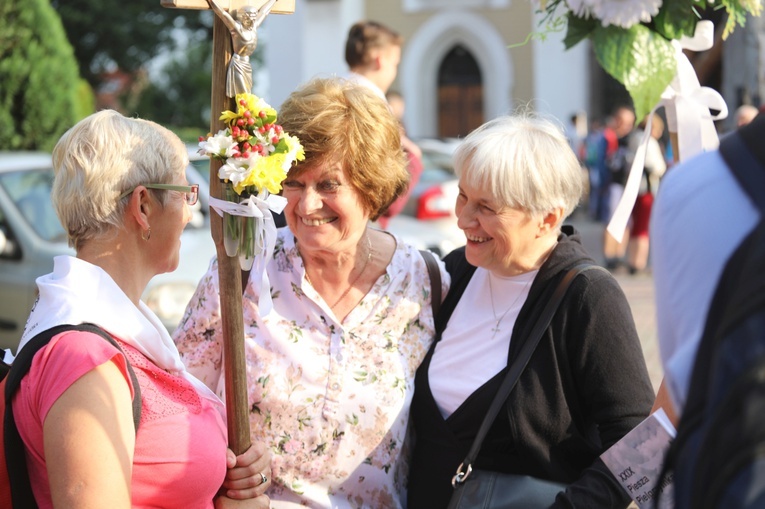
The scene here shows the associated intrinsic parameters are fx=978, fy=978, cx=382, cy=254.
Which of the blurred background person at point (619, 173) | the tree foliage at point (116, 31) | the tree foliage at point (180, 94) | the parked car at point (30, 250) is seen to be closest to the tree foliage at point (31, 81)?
the parked car at point (30, 250)

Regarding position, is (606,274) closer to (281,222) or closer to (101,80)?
(281,222)

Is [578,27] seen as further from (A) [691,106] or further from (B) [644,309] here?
(B) [644,309]

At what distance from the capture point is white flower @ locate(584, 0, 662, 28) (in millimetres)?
1869

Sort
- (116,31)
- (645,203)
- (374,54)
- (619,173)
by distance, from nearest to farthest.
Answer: (374,54)
(645,203)
(619,173)
(116,31)

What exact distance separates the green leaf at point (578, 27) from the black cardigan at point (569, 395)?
69 centimetres

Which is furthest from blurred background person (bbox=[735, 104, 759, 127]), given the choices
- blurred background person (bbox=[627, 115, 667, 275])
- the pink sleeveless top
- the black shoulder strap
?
the pink sleeveless top

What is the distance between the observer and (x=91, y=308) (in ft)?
6.87

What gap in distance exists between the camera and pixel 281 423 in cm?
264

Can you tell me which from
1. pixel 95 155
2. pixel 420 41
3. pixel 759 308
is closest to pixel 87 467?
pixel 95 155

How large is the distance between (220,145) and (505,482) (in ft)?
3.66

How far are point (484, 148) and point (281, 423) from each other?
93 centimetres

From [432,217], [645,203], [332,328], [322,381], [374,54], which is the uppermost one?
[374,54]

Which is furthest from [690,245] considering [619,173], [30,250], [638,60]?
[619,173]

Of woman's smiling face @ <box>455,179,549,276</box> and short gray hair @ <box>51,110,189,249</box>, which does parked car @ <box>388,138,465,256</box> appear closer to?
woman's smiling face @ <box>455,179,549,276</box>
